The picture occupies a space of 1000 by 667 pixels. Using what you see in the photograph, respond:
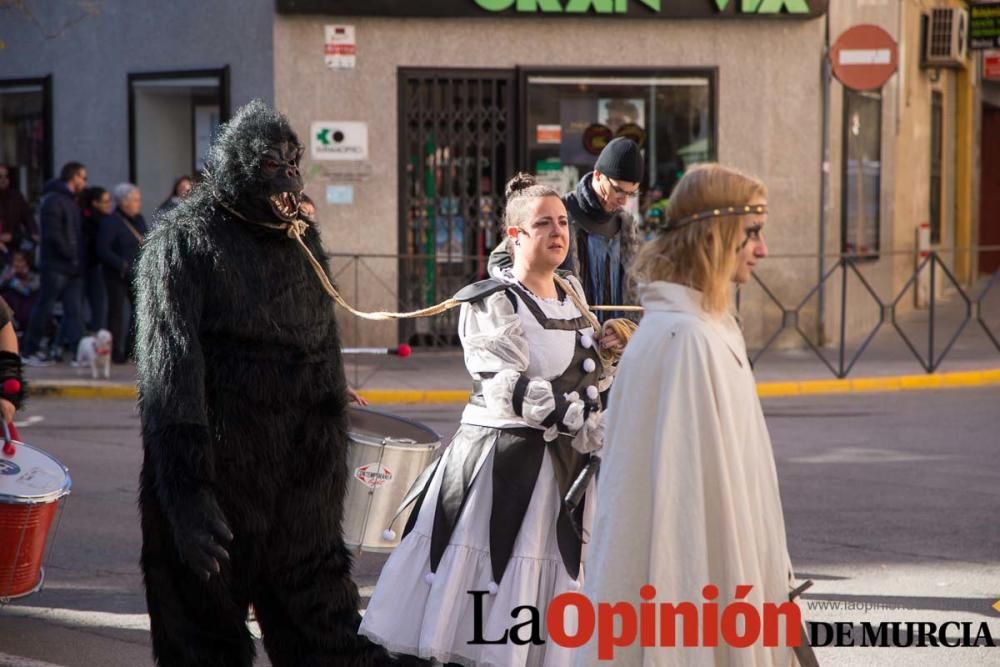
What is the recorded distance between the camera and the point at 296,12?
1622cm

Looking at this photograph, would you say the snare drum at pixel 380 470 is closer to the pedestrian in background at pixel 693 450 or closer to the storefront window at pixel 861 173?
the pedestrian in background at pixel 693 450

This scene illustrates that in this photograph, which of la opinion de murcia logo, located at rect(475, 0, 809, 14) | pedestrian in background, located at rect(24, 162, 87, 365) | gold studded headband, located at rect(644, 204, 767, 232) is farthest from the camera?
la opinion de murcia logo, located at rect(475, 0, 809, 14)

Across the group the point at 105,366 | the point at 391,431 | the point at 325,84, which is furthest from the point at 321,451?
the point at 325,84

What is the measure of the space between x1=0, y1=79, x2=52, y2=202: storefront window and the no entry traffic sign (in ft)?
30.1

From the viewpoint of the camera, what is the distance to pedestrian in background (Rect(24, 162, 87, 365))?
15344 mm

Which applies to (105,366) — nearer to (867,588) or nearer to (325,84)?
(325,84)

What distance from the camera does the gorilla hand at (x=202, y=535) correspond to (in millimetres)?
4309

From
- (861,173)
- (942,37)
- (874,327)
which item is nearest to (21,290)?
(874,327)

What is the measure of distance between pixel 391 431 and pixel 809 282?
11.4 metres

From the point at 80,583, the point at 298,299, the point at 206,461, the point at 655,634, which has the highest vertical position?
the point at 298,299

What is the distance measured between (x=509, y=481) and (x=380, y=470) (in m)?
1.00

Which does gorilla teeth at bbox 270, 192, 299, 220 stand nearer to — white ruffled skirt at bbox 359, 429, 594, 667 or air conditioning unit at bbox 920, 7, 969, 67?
white ruffled skirt at bbox 359, 429, 594, 667

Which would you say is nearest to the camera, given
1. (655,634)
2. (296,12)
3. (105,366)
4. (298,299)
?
(655,634)

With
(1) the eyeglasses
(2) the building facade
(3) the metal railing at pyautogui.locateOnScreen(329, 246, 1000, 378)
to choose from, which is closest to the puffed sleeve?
(1) the eyeglasses
